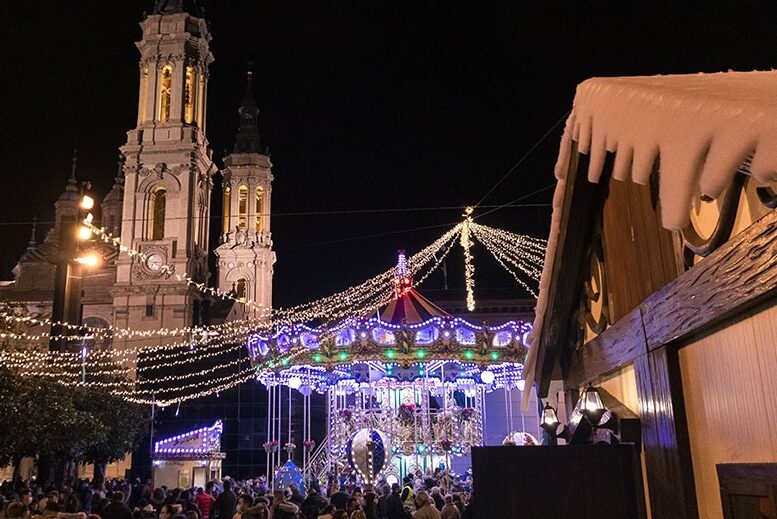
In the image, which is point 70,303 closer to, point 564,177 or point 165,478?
point 165,478

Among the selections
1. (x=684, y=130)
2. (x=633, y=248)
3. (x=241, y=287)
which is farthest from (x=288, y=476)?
(x=241, y=287)

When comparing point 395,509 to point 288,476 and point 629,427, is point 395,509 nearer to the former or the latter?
point 629,427

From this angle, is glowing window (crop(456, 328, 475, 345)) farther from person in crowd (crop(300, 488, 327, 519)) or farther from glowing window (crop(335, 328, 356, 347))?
person in crowd (crop(300, 488, 327, 519))

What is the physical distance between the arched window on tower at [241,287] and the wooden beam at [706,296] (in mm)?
49899

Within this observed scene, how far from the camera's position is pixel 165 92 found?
1790 inches

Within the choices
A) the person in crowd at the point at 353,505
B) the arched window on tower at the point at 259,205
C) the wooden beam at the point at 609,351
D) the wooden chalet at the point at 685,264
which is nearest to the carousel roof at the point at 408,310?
the person in crowd at the point at 353,505

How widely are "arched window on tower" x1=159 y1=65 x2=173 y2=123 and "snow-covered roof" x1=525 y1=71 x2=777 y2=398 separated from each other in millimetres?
45165

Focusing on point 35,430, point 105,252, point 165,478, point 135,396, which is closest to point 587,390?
point 35,430

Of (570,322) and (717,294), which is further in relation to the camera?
(570,322)

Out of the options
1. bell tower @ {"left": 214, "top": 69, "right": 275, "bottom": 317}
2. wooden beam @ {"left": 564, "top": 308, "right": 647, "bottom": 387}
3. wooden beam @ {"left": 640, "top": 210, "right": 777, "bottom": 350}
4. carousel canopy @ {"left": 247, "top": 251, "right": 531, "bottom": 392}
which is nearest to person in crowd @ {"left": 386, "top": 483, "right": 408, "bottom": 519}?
carousel canopy @ {"left": 247, "top": 251, "right": 531, "bottom": 392}

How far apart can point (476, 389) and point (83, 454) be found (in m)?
15.3

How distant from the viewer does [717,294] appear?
306cm

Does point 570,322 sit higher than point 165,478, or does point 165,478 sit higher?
point 570,322

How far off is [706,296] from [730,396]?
18.3 inches
